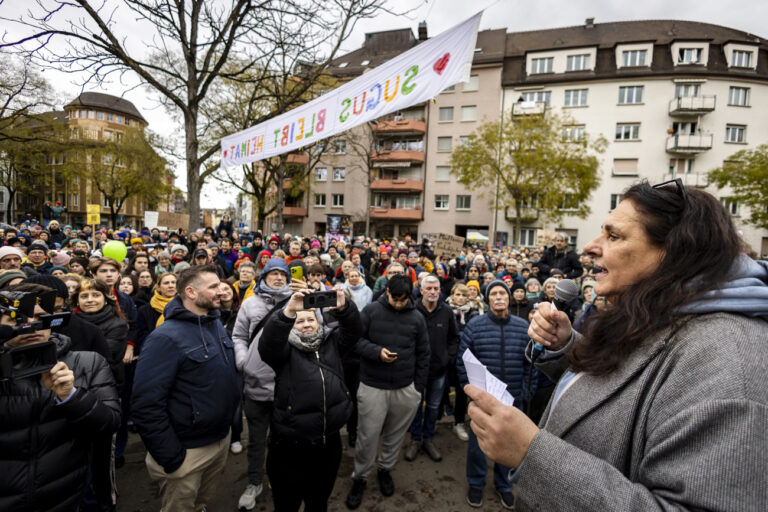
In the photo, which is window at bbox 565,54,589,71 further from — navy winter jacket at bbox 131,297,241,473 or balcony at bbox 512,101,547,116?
navy winter jacket at bbox 131,297,241,473

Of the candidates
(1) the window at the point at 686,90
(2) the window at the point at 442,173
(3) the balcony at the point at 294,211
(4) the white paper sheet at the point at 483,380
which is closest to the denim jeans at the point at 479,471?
(4) the white paper sheet at the point at 483,380

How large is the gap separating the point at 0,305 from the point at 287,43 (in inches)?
322

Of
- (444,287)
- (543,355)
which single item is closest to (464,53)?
(543,355)

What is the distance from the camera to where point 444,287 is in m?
9.03

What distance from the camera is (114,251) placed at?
696 centimetres

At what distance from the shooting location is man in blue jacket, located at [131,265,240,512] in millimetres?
2330

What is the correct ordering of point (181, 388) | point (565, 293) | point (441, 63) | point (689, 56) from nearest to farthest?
point (565, 293) < point (181, 388) < point (441, 63) < point (689, 56)

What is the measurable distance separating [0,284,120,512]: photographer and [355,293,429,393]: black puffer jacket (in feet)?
6.77

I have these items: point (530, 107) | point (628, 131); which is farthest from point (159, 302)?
point (628, 131)

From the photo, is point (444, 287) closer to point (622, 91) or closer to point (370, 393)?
point (370, 393)

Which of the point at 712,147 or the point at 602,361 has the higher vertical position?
the point at 712,147

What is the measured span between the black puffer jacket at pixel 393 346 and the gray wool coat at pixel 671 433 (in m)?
2.60

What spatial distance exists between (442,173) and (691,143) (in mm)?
18917

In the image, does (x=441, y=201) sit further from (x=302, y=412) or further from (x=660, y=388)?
(x=660, y=388)
